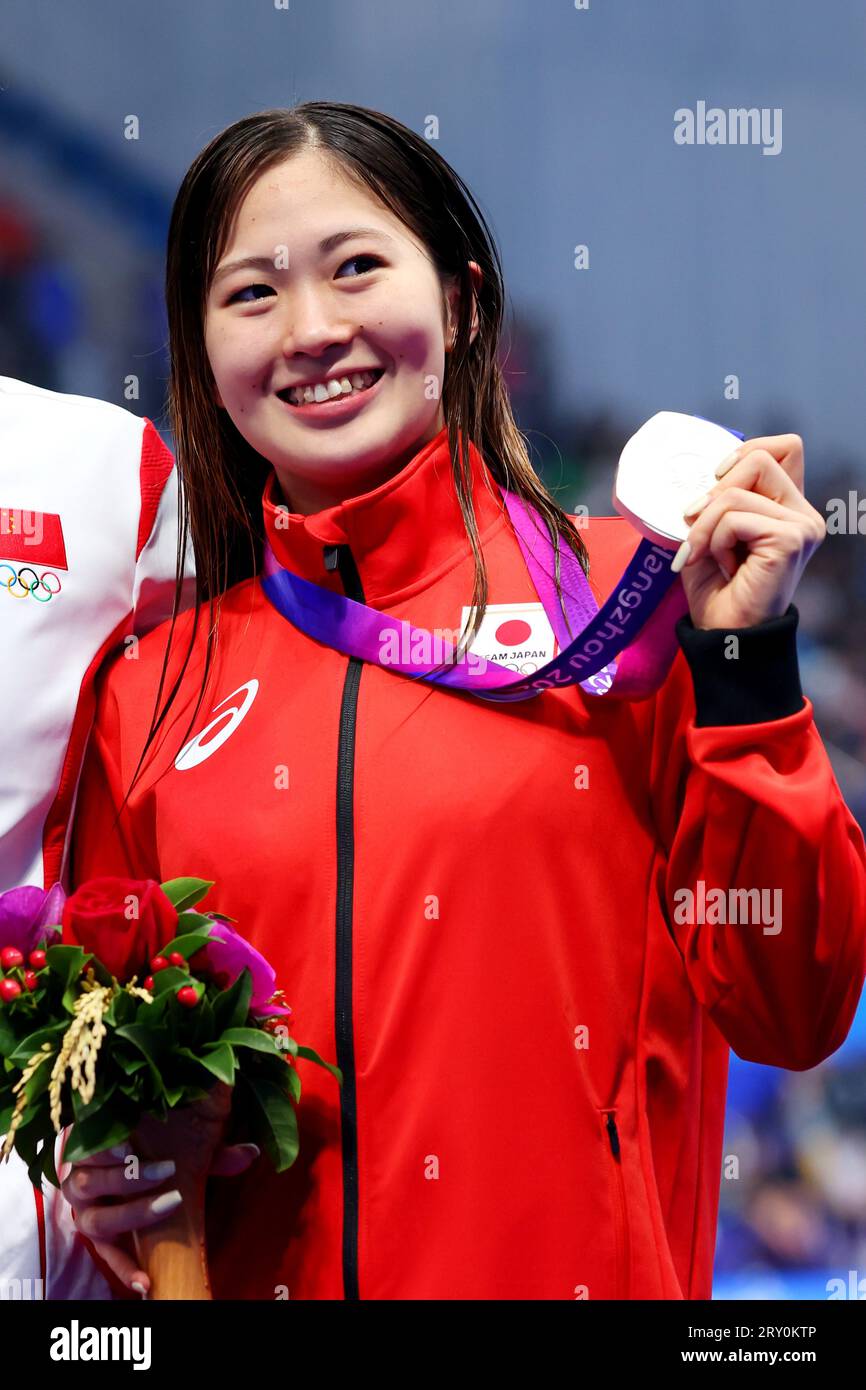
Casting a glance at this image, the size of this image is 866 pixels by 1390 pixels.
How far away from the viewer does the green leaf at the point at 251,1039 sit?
1714 mm

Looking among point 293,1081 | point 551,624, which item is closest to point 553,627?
point 551,624

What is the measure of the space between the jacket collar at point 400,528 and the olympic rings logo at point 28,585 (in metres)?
0.30

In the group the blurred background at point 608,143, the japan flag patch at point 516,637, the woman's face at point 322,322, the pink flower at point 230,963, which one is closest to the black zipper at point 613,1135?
the pink flower at point 230,963

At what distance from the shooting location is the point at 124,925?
1.72 meters

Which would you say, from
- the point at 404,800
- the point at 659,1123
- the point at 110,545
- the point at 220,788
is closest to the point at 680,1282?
the point at 659,1123

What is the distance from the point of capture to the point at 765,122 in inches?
103

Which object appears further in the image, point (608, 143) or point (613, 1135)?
point (608, 143)

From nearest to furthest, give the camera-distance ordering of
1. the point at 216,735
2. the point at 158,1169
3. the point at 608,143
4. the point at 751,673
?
1. the point at 751,673
2. the point at 158,1169
3. the point at 216,735
4. the point at 608,143

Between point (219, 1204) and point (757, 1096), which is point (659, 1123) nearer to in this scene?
point (219, 1204)

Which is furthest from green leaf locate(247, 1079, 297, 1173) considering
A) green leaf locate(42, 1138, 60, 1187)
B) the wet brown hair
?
the wet brown hair

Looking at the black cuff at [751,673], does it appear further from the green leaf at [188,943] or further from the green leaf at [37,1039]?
the green leaf at [37,1039]

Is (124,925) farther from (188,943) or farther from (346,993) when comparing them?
(346,993)

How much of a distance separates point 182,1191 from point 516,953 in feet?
1.47
